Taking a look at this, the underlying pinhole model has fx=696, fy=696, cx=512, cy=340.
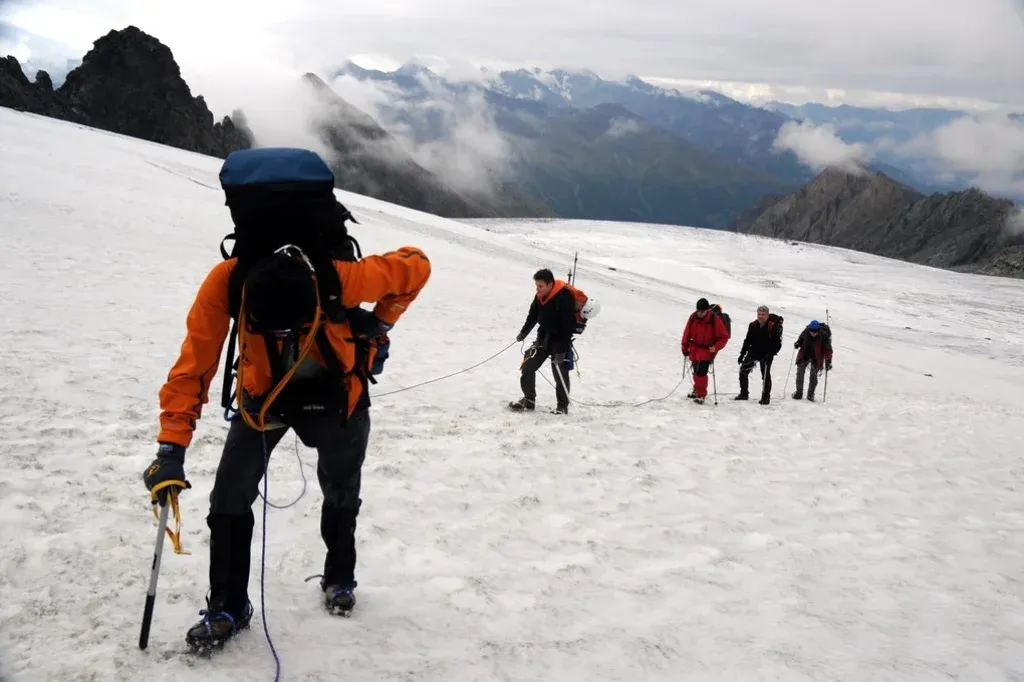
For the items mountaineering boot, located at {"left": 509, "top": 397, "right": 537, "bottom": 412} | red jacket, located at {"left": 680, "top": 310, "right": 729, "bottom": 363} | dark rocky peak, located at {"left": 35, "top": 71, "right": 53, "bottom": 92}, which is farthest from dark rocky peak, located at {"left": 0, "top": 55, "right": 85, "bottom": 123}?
mountaineering boot, located at {"left": 509, "top": 397, "right": 537, "bottom": 412}

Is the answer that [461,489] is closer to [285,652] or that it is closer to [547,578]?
[547,578]

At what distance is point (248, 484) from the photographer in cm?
375

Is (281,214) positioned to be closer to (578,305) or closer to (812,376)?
(578,305)

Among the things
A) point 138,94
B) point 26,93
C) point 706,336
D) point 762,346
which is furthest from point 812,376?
point 138,94

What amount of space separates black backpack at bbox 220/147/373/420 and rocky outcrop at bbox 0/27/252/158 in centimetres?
16940

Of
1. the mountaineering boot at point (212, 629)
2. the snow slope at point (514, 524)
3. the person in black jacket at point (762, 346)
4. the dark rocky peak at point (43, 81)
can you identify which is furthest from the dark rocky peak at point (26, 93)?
the mountaineering boot at point (212, 629)

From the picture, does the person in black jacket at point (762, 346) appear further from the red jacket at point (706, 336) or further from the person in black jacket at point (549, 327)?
the person in black jacket at point (549, 327)

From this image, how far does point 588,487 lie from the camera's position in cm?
733

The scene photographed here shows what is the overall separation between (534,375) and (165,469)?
708cm

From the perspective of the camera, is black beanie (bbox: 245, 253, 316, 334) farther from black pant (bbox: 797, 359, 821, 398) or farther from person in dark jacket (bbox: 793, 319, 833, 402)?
black pant (bbox: 797, 359, 821, 398)

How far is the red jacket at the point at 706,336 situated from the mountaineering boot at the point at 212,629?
10.2 meters

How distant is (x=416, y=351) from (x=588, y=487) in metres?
6.66

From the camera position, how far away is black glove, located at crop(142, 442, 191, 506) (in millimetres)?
3506

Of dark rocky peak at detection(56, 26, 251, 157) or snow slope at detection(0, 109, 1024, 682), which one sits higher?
dark rocky peak at detection(56, 26, 251, 157)
